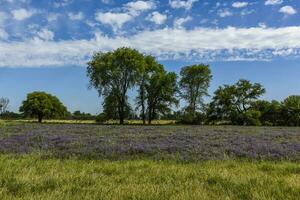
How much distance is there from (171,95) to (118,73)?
13.0 m

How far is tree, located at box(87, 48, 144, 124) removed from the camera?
221 feet

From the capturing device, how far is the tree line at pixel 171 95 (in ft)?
224

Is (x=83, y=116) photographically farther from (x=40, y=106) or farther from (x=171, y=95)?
(x=171, y=95)

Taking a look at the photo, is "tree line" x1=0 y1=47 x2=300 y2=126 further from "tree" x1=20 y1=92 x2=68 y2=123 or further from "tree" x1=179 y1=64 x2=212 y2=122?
"tree" x1=20 y1=92 x2=68 y2=123

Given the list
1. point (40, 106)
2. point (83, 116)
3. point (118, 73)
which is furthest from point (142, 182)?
point (83, 116)

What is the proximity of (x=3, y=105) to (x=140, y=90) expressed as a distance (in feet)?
336

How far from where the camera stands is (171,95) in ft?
247

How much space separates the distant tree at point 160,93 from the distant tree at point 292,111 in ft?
68.5

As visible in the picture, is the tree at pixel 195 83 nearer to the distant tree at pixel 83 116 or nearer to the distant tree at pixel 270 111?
the distant tree at pixel 270 111

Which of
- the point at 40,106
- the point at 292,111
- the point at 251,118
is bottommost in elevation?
the point at 251,118

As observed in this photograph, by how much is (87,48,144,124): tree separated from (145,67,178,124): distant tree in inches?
203

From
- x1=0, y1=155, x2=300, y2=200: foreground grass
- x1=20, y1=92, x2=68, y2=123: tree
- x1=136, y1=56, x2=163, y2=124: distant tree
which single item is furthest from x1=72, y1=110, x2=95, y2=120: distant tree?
x1=0, y1=155, x2=300, y2=200: foreground grass

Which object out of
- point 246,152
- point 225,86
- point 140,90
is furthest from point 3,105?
point 246,152

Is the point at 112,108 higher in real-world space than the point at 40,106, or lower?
lower
